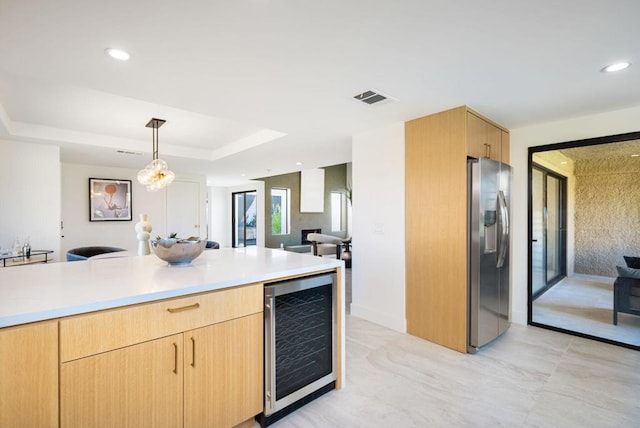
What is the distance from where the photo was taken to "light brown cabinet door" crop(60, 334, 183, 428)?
1189 millimetres

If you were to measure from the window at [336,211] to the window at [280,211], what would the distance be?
1905mm

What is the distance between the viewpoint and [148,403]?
136 centimetres

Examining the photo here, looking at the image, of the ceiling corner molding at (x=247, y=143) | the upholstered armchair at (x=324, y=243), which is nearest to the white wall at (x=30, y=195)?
the ceiling corner molding at (x=247, y=143)

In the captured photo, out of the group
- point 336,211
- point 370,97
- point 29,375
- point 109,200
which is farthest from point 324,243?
point 29,375

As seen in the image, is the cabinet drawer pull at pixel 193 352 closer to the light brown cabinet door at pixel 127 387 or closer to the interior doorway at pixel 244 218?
the light brown cabinet door at pixel 127 387

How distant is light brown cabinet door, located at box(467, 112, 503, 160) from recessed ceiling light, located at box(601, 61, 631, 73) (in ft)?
2.99

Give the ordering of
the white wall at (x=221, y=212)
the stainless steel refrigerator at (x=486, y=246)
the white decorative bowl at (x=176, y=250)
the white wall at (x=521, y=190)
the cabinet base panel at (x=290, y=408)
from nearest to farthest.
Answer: the cabinet base panel at (x=290, y=408)
the white decorative bowl at (x=176, y=250)
the stainless steel refrigerator at (x=486, y=246)
the white wall at (x=521, y=190)
the white wall at (x=221, y=212)

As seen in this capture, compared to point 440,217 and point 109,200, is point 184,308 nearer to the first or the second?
point 440,217

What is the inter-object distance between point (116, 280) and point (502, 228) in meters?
3.13

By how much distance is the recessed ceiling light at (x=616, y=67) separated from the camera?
197cm

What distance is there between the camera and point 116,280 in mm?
1562

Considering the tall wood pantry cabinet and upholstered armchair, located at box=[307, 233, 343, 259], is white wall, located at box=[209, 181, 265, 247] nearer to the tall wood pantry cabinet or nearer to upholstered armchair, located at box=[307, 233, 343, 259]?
upholstered armchair, located at box=[307, 233, 343, 259]

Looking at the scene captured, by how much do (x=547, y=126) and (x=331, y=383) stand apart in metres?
3.41

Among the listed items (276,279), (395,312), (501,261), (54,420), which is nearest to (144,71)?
(276,279)
